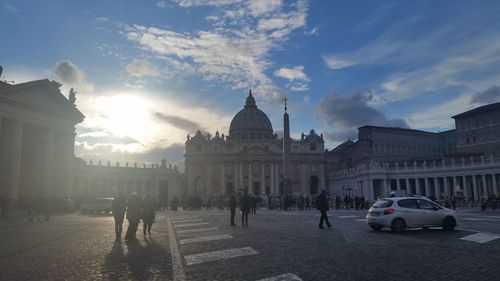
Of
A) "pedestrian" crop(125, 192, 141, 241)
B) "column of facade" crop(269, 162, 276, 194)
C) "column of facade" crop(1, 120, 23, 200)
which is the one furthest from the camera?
"column of facade" crop(269, 162, 276, 194)

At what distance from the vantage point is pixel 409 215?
52.6 feet

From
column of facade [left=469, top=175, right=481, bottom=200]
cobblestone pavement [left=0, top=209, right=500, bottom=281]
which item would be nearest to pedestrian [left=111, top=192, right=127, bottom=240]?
cobblestone pavement [left=0, top=209, right=500, bottom=281]

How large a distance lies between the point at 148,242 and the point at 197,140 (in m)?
99.1

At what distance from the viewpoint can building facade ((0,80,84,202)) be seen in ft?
127

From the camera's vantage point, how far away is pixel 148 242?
47.6ft

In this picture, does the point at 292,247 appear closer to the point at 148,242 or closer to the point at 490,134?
the point at 148,242

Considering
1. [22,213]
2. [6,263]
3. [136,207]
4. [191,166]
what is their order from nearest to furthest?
1. [6,263]
2. [136,207]
3. [22,213]
4. [191,166]

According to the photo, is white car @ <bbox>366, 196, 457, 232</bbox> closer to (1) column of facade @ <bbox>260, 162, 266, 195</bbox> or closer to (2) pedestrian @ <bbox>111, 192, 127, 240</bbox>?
(2) pedestrian @ <bbox>111, 192, 127, 240</bbox>

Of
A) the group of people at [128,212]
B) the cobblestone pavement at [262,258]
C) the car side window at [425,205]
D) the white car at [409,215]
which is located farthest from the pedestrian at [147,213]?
the car side window at [425,205]

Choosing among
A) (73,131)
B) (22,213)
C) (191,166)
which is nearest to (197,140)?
(191,166)

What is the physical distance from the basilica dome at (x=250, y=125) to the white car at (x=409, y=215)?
109755 millimetres

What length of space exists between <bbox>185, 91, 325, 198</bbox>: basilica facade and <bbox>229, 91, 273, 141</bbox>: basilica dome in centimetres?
1333

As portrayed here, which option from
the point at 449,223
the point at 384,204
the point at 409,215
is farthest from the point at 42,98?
the point at 449,223

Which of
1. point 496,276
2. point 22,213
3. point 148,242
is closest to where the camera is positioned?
point 496,276
